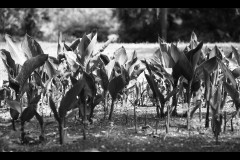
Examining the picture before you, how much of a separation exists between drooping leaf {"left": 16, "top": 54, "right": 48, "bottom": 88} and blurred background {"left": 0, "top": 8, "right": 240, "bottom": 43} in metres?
18.6

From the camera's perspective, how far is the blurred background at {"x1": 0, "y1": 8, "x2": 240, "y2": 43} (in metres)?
22.0

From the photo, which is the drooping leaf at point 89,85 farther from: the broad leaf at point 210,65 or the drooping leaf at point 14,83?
the broad leaf at point 210,65

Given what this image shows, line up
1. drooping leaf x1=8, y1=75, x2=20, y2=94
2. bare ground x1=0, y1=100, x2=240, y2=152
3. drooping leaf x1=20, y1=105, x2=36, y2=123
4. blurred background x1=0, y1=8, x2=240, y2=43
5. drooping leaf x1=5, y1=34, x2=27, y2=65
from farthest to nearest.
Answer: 1. blurred background x1=0, y1=8, x2=240, y2=43
2. drooping leaf x1=5, y1=34, x2=27, y2=65
3. drooping leaf x1=8, y1=75, x2=20, y2=94
4. drooping leaf x1=20, y1=105, x2=36, y2=123
5. bare ground x1=0, y1=100, x2=240, y2=152

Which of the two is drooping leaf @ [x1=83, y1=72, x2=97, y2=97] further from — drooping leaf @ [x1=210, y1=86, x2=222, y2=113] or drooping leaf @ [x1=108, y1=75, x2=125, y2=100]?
drooping leaf @ [x1=210, y1=86, x2=222, y2=113]

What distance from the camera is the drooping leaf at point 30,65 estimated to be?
2.81m

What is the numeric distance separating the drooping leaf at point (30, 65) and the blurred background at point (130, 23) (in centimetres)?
1860

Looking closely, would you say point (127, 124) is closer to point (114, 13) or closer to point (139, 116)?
point (139, 116)

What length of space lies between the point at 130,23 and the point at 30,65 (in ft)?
70.0

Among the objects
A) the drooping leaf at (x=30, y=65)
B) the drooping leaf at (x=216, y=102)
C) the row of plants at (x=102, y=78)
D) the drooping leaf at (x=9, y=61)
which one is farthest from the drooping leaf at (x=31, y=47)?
the drooping leaf at (x=216, y=102)

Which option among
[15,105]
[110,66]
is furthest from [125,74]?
[15,105]

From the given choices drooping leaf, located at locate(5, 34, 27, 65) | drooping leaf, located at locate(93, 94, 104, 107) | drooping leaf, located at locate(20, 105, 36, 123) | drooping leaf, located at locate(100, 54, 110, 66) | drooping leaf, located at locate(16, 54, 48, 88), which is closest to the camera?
drooping leaf, located at locate(20, 105, 36, 123)

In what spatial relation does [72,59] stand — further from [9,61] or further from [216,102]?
[216,102]

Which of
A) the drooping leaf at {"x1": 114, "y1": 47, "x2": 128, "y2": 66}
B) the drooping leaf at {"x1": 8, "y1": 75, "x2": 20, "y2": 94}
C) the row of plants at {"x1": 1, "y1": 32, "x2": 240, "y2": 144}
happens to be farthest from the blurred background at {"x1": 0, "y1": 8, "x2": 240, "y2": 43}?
the drooping leaf at {"x1": 8, "y1": 75, "x2": 20, "y2": 94}
